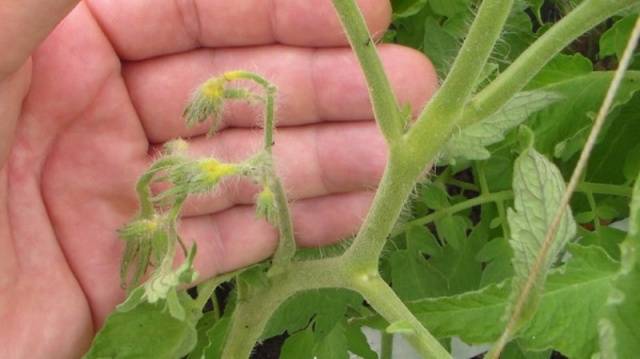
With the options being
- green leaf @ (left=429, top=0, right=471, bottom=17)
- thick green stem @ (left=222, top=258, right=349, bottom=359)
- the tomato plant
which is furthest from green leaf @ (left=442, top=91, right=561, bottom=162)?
green leaf @ (left=429, top=0, right=471, bottom=17)

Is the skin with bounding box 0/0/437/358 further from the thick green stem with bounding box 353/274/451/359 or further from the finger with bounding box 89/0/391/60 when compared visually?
the thick green stem with bounding box 353/274/451/359

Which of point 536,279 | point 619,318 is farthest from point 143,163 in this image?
point 619,318

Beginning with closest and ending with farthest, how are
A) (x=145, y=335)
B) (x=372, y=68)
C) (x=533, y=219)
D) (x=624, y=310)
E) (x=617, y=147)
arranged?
(x=624, y=310) < (x=533, y=219) < (x=372, y=68) < (x=145, y=335) < (x=617, y=147)

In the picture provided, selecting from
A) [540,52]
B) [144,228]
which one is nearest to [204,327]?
[144,228]

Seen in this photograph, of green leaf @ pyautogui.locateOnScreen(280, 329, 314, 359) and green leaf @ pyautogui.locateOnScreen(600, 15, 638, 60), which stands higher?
green leaf @ pyautogui.locateOnScreen(600, 15, 638, 60)

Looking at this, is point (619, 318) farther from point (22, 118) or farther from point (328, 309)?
point (22, 118)

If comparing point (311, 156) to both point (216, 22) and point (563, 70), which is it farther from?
point (563, 70)
